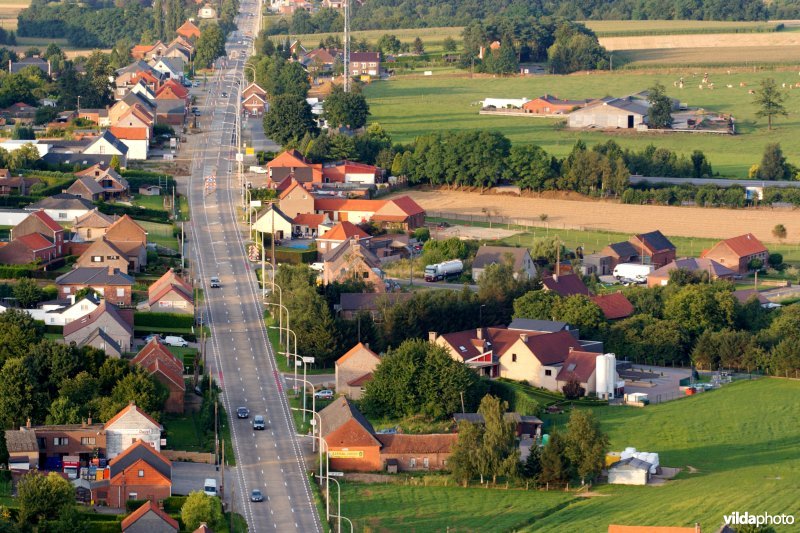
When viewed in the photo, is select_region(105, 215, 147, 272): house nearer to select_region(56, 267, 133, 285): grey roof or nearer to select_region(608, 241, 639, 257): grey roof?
select_region(56, 267, 133, 285): grey roof

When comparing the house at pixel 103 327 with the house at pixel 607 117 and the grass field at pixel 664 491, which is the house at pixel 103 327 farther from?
the house at pixel 607 117

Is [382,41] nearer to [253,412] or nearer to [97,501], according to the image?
[253,412]

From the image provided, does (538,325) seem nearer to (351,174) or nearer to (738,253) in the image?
(738,253)

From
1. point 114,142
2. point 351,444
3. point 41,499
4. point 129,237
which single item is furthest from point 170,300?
point 114,142

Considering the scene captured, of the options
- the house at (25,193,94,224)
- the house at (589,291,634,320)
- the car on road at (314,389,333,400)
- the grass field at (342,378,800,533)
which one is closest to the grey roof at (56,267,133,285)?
the house at (25,193,94,224)

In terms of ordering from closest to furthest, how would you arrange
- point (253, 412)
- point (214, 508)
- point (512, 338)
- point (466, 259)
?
point (214, 508), point (253, 412), point (512, 338), point (466, 259)

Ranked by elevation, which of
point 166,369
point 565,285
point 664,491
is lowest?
point 664,491

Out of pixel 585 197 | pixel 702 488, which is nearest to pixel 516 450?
pixel 702 488
